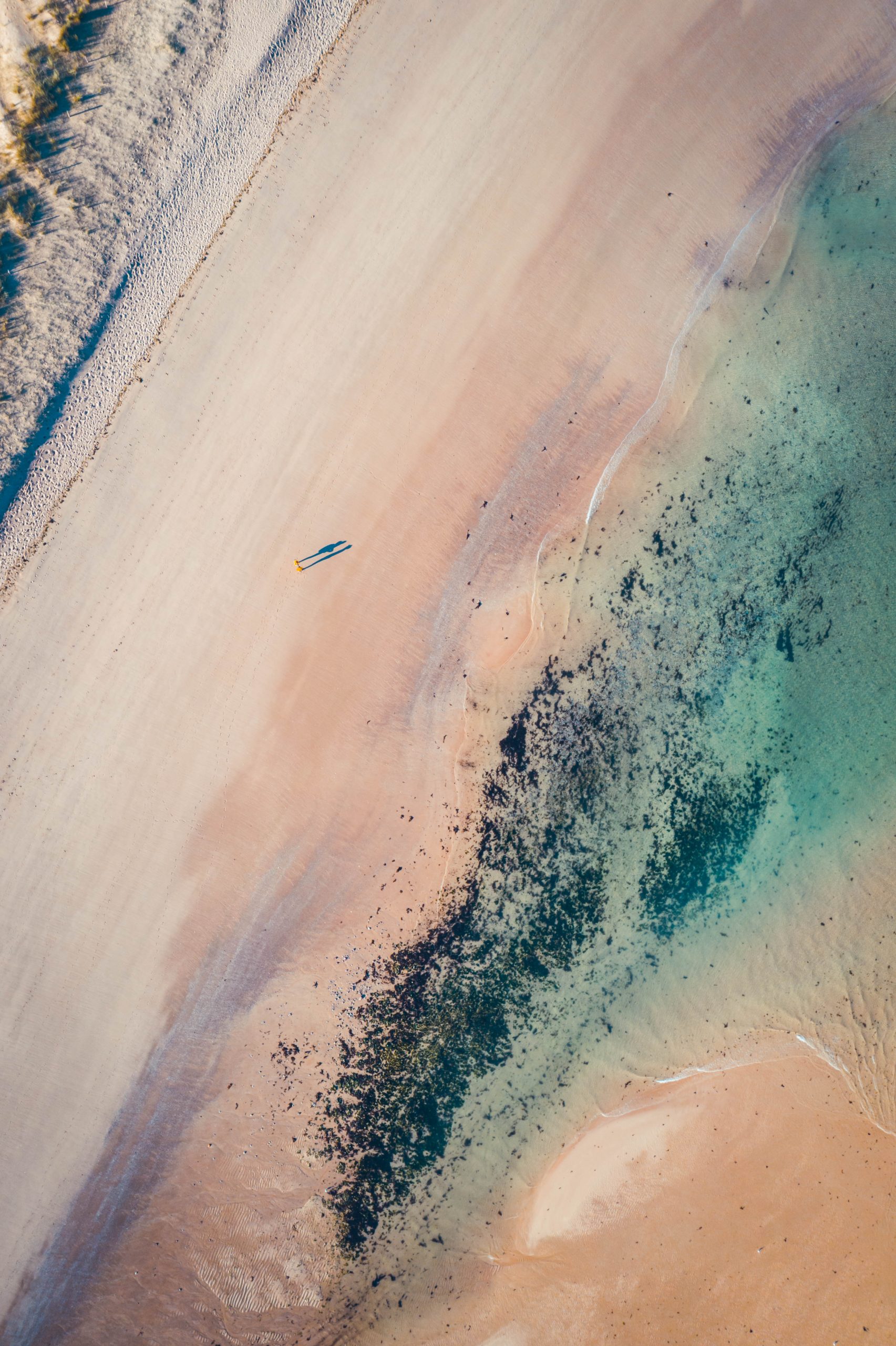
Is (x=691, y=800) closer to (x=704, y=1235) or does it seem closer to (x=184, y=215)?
(x=704, y=1235)

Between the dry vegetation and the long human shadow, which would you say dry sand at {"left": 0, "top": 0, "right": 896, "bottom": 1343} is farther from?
the dry vegetation

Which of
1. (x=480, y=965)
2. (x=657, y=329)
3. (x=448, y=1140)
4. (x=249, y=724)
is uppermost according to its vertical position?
(x=657, y=329)

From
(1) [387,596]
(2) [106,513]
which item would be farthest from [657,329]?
(2) [106,513]

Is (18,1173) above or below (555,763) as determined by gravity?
below

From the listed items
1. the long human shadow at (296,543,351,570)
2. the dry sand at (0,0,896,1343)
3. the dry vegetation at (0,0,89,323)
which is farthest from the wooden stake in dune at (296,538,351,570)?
the dry vegetation at (0,0,89,323)

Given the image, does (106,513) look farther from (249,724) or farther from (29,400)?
(249,724)

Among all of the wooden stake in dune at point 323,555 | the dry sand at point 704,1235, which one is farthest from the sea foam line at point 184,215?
the dry sand at point 704,1235
